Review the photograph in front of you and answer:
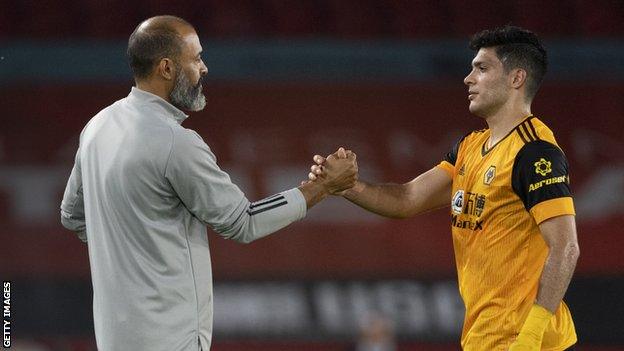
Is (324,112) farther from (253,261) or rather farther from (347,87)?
(253,261)

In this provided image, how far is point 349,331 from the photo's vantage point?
8438 mm

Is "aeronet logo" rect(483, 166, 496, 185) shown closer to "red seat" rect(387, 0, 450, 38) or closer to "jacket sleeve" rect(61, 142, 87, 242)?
"jacket sleeve" rect(61, 142, 87, 242)

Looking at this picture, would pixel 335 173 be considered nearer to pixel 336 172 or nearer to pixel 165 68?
pixel 336 172

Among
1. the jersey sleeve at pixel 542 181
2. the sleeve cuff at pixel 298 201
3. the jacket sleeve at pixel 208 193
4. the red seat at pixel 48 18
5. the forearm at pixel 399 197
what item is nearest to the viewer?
the jacket sleeve at pixel 208 193

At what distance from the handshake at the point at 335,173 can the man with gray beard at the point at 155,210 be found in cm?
43

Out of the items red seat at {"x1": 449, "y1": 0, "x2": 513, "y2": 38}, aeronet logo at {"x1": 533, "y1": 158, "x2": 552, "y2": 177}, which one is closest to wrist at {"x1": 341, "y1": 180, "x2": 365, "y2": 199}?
aeronet logo at {"x1": 533, "y1": 158, "x2": 552, "y2": 177}

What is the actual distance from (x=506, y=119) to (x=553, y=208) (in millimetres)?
500

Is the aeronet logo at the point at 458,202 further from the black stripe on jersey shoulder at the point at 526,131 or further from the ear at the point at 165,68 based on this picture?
the ear at the point at 165,68

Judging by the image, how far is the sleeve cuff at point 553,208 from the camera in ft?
11.0

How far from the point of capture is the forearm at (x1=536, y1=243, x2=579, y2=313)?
3.33 m

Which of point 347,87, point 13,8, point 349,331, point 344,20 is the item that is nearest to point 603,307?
point 349,331

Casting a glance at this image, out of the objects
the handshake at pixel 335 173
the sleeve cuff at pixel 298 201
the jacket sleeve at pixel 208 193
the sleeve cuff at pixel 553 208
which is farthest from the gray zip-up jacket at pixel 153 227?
the sleeve cuff at pixel 553 208

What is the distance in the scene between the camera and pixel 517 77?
377cm

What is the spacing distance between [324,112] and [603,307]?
281 cm
